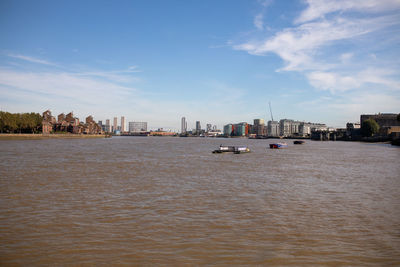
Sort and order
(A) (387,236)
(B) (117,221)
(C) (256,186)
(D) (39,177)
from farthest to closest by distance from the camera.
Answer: (D) (39,177) < (C) (256,186) < (B) (117,221) < (A) (387,236)

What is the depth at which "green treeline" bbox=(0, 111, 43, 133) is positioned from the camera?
127 metres

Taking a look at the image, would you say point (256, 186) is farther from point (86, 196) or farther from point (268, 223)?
point (86, 196)

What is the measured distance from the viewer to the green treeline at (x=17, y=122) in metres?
127

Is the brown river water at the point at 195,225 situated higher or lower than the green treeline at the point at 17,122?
lower

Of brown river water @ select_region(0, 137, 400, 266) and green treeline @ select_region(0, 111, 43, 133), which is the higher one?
green treeline @ select_region(0, 111, 43, 133)

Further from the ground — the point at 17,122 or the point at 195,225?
the point at 17,122

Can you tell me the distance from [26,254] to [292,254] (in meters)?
8.02

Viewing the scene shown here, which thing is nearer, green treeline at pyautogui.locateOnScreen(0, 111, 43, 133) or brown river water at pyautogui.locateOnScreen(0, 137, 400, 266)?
brown river water at pyautogui.locateOnScreen(0, 137, 400, 266)

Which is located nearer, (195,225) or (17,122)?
(195,225)

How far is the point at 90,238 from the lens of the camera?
10.1 metres

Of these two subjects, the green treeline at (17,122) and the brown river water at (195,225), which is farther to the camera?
the green treeline at (17,122)

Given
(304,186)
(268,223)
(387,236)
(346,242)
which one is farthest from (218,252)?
(304,186)

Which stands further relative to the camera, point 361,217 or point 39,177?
point 39,177

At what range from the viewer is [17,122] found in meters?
133
